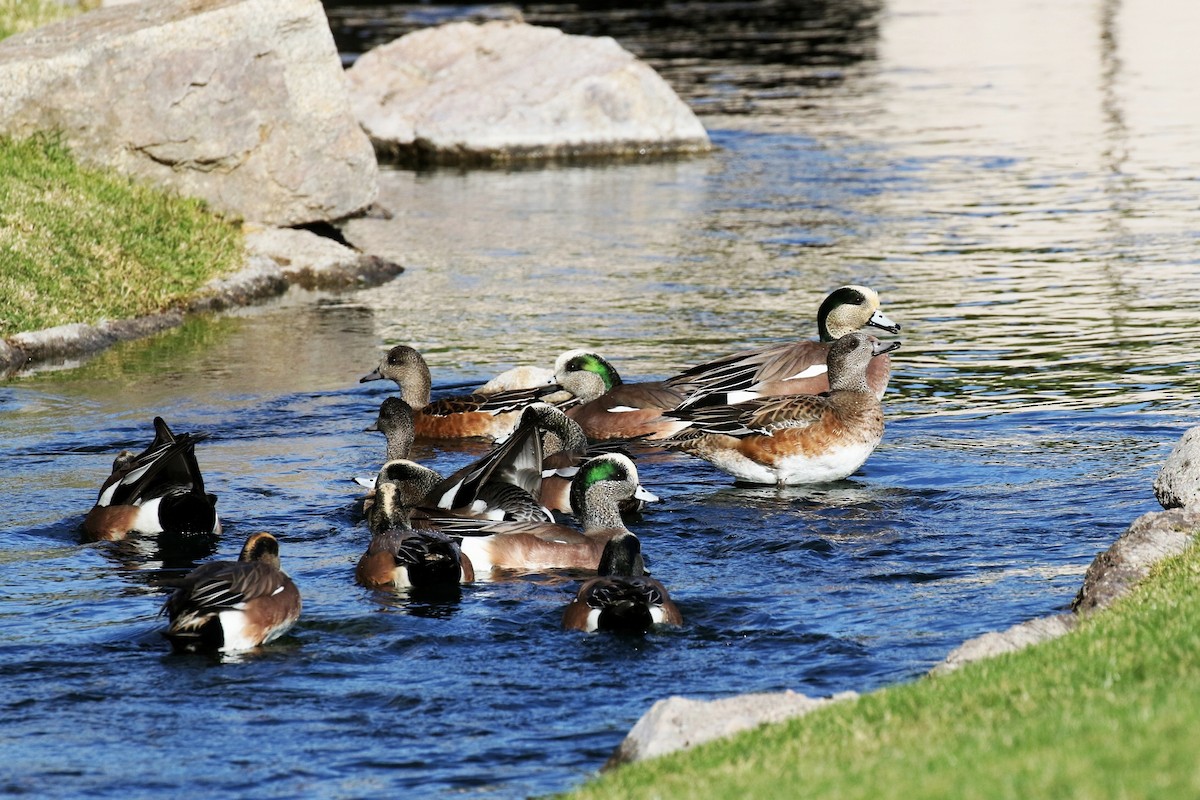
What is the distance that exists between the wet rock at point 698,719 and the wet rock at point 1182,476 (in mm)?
3862

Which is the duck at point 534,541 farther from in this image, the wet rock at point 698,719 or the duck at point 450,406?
the duck at point 450,406

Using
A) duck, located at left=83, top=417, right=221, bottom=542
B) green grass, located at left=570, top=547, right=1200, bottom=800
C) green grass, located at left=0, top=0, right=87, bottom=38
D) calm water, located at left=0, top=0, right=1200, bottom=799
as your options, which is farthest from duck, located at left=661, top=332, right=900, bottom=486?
green grass, located at left=0, top=0, right=87, bottom=38

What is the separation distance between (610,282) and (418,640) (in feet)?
38.2

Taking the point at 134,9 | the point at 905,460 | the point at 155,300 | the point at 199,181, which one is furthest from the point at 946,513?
the point at 134,9

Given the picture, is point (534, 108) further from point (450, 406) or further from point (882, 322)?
point (450, 406)

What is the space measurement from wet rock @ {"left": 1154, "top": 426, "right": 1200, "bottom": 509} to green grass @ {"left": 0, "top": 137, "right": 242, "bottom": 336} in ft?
36.1

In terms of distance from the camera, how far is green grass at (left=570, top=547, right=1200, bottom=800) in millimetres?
5258

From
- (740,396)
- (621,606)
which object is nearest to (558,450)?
(740,396)

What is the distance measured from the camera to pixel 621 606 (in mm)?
8664

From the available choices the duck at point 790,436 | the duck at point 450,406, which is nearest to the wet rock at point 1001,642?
the duck at point 790,436

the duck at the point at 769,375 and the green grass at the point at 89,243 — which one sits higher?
the green grass at the point at 89,243

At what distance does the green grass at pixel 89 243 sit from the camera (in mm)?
17297

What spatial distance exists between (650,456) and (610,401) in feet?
1.98

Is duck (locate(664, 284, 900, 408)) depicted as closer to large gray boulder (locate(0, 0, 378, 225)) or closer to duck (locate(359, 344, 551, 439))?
duck (locate(359, 344, 551, 439))
